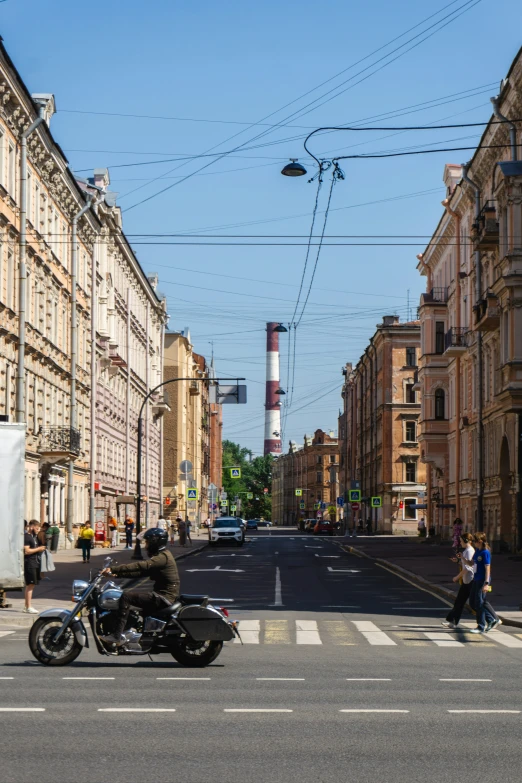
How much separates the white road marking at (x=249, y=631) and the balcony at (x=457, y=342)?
42.0 metres

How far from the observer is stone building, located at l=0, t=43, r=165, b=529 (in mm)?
42219

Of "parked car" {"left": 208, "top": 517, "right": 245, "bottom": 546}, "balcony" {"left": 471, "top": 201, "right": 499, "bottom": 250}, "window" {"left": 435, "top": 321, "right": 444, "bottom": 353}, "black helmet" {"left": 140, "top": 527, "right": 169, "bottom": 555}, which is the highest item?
"balcony" {"left": 471, "top": 201, "right": 499, "bottom": 250}

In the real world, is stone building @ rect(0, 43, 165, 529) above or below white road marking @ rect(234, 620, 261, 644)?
above

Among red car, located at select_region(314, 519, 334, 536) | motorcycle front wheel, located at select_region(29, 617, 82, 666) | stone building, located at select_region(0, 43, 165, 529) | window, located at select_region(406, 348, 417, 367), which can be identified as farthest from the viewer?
red car, located at select_region(314, 519, 334, 536)

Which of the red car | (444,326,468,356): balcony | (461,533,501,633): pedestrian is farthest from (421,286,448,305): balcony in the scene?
(461,533,501,633): pedestrian

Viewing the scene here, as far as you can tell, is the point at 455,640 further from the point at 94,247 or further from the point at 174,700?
the point at 94,247

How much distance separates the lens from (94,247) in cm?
6200

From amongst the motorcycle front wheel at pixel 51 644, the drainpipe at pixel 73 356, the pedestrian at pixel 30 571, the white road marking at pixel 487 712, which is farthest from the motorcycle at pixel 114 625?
the drainpipe at pixel 73 356

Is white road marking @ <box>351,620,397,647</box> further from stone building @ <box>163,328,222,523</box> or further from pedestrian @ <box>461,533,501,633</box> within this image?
stone building @ <box>163,328,222,523</box>

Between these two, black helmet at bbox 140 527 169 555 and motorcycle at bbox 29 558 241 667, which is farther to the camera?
black helmet at bbox 140 527 169 555

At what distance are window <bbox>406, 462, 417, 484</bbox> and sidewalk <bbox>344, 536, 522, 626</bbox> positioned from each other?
42.5 meters

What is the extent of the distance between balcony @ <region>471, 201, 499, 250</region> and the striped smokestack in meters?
117

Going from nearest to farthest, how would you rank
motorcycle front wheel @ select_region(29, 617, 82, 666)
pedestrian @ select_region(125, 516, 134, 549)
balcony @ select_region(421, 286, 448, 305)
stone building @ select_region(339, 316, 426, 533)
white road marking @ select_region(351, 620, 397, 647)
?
motorcycle front wheel @ select_region(29, 617, 82, 666), white road marking @ select_region(351, 620, 397, 647), pedestrian @ select_region(125, 516, 134, 549), balcony @ select_region(421, 286, 448, 305), stone building @ select_region(339, 316, 426, 533)

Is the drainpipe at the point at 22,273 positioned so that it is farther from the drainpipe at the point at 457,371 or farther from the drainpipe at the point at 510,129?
the drainpipe at the point at 457,371
